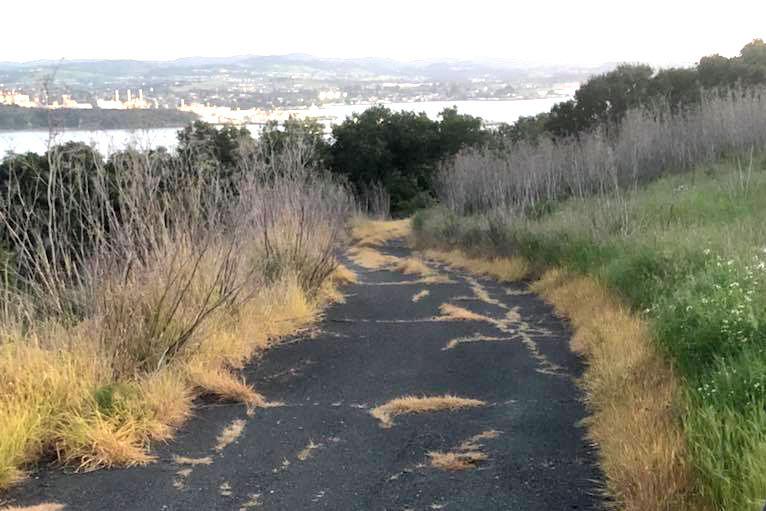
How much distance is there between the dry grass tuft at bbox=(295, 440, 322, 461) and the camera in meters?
5.54

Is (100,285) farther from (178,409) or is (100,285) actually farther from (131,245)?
(178,409)

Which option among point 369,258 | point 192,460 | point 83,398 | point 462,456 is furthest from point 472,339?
point 369,258

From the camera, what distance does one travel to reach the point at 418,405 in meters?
6.69

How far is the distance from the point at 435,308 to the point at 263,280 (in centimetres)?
280

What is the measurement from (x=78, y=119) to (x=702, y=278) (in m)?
5.91

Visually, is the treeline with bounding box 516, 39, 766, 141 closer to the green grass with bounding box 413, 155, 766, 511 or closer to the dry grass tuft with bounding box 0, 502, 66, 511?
the green grass with bounding box 413, 155, 766, 511

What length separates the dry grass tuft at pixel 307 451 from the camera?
5.54 meters

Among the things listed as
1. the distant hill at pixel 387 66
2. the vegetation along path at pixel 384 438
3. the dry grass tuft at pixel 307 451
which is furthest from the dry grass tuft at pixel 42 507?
the distant hill at pixel 387 66

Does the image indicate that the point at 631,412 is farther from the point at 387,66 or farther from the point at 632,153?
the point at 387,66

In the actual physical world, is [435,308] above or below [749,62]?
below

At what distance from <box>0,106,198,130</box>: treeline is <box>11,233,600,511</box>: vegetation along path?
269cm

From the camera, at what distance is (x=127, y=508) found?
4656mm

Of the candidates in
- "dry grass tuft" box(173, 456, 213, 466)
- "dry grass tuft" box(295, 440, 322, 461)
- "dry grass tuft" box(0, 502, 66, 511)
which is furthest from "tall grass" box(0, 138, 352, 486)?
"dry grass tuft" box(295, 440, 322, 461)

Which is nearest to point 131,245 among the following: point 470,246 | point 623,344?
point 623,344
